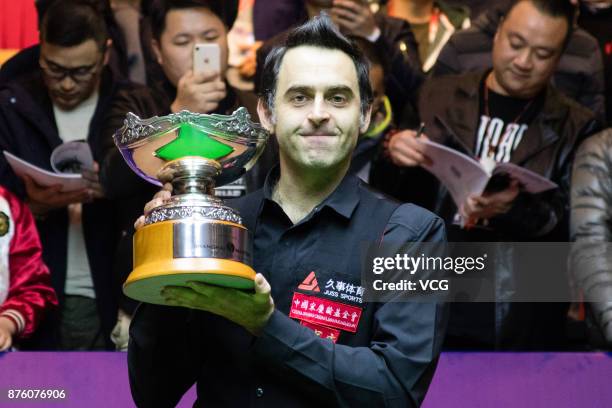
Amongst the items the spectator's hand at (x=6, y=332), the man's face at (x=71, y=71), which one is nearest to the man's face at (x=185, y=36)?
the man's face at (x=71, y=71)

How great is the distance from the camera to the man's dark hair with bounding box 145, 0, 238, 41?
392cm

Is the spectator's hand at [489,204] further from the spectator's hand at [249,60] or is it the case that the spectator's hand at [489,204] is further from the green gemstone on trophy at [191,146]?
the green gemstone on trophy at [191,146]

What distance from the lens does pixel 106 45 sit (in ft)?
12.7

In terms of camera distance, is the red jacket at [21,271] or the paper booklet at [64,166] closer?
the red jacket at [21,271]

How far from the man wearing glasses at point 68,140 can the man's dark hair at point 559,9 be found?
1.43 m

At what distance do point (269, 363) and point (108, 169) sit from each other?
5.62 feet

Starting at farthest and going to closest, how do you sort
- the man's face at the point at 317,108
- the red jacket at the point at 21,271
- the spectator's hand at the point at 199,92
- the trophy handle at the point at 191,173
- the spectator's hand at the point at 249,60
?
1. the spectator's hand at the point at 249,60
2. the spectator's hand at the point at 199,92
3. the red jacket at the point at 21,271
4. the man's face at the point at 317,108
5. the trophy handle at the point at 191,173

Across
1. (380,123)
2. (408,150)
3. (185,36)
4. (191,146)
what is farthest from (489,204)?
(191,146)

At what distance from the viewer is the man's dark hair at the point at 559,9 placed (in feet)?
12.4

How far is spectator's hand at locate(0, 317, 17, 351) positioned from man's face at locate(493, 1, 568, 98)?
1739mm

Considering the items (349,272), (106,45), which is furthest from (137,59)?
(349,272)

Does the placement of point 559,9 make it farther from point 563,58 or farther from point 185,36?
point 185,36

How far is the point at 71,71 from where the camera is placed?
3.82 m

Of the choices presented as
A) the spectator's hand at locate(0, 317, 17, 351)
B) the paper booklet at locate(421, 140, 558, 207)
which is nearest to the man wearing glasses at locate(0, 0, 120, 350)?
the spectator's hand at locate(0, 317, 17, 351)
